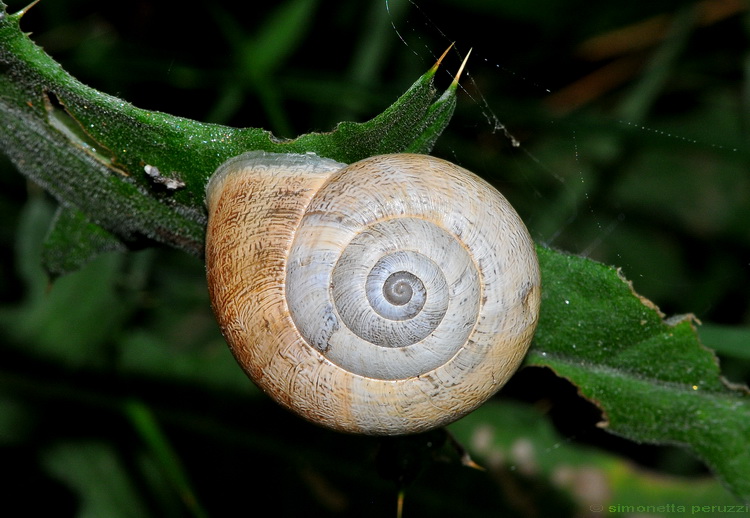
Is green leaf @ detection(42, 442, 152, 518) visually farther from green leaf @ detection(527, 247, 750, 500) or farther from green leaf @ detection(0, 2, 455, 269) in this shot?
green leaf @ detection(527, 247, 750, 500)

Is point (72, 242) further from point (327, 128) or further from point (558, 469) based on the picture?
point (558, 469)

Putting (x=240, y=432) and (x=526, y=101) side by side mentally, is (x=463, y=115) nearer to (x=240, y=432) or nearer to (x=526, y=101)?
(x=526, y=101)

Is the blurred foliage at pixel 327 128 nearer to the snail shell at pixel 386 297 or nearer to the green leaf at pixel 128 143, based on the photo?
the green leaf at pixel 128 143

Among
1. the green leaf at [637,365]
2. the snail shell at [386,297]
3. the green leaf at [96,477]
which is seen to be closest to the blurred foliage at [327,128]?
the green leaf at [96,477]

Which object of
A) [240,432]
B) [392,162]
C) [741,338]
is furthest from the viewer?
[240,432]

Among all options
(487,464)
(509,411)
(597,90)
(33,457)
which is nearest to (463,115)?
(597,90)
